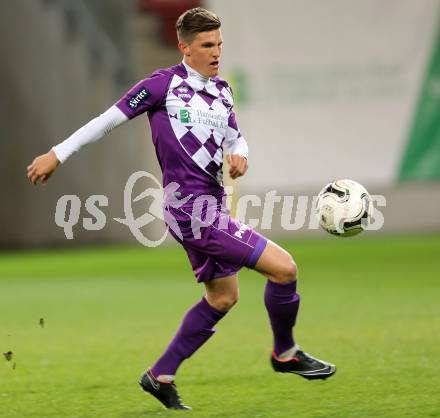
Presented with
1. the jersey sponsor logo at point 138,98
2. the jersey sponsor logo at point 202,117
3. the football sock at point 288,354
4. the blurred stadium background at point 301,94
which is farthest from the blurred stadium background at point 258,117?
the jersey sponsor logo at point 138,98

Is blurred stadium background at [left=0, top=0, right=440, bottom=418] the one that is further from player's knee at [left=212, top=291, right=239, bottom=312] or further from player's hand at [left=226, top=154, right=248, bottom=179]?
player's hand at [left=226, top=154, right=248, bottom=179]

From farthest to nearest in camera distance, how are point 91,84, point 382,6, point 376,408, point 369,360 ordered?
1. point 91,84
2. point 382,6
3. point 369,360
4. point 376,408

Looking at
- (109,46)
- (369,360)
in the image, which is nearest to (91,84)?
(109,46)

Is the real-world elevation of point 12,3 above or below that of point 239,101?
above

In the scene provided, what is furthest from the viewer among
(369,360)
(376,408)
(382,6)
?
(382,6)

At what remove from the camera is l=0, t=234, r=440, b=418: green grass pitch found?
5023 mm

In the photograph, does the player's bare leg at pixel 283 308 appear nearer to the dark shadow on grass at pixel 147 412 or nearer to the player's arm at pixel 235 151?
the player's arm at pixel 235 151

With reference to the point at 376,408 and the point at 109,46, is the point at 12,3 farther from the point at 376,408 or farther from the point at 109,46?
the point at 376,408

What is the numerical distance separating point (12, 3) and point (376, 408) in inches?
528

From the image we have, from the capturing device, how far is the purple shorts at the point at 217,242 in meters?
4.82

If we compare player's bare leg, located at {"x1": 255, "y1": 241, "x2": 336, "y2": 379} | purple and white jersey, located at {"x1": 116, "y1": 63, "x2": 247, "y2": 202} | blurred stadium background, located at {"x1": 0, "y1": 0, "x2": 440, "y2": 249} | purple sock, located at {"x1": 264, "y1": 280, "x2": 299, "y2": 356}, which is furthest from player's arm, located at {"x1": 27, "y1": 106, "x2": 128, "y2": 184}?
blurred stadium background, located at {"x1": 0, "y1": 0, "x2": 440, "y2": 249}

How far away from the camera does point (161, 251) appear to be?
659 inches

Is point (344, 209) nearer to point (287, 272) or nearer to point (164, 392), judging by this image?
point (287, 272)

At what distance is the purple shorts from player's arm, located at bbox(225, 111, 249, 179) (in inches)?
8.5
